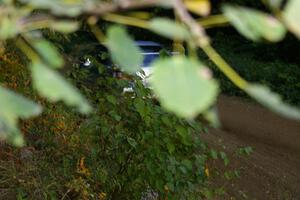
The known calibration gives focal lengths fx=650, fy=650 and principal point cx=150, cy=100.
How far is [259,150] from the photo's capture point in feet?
36.1

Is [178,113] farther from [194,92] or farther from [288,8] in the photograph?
[288,8]

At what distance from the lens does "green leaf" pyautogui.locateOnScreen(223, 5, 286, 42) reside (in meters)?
0.60

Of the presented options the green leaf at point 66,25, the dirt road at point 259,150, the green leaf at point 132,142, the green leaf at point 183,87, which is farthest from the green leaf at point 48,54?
the dirt road at point 259,150

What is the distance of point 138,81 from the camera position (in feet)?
14.2

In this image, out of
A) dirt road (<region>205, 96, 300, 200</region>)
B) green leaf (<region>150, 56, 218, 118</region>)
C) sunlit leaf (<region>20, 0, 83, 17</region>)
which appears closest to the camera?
green leaf (<region>150, 56, 218, 118</region>)

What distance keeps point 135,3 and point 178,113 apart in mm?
124

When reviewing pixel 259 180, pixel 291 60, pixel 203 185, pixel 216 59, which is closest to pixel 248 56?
pixel 291 60

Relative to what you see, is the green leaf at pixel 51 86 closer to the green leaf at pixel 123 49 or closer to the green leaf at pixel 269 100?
the green leaf at pixel 123 49

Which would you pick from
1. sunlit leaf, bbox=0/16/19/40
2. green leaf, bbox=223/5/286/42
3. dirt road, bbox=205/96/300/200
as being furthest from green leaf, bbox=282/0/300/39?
dirt road, bbox=205/96/300/200

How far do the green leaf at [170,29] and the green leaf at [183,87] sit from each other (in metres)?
0.04

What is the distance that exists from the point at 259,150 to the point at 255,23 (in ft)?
34.7

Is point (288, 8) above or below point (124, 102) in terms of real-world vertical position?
above

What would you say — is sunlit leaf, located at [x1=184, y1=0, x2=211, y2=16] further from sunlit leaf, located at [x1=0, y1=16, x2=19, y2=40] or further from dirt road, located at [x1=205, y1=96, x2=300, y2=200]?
dirt road, located at [x1=205, y1=96, x2=300, y2=200]

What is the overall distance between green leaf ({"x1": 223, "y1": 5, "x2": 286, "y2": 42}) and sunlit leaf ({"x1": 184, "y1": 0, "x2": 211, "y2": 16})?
2 cm
